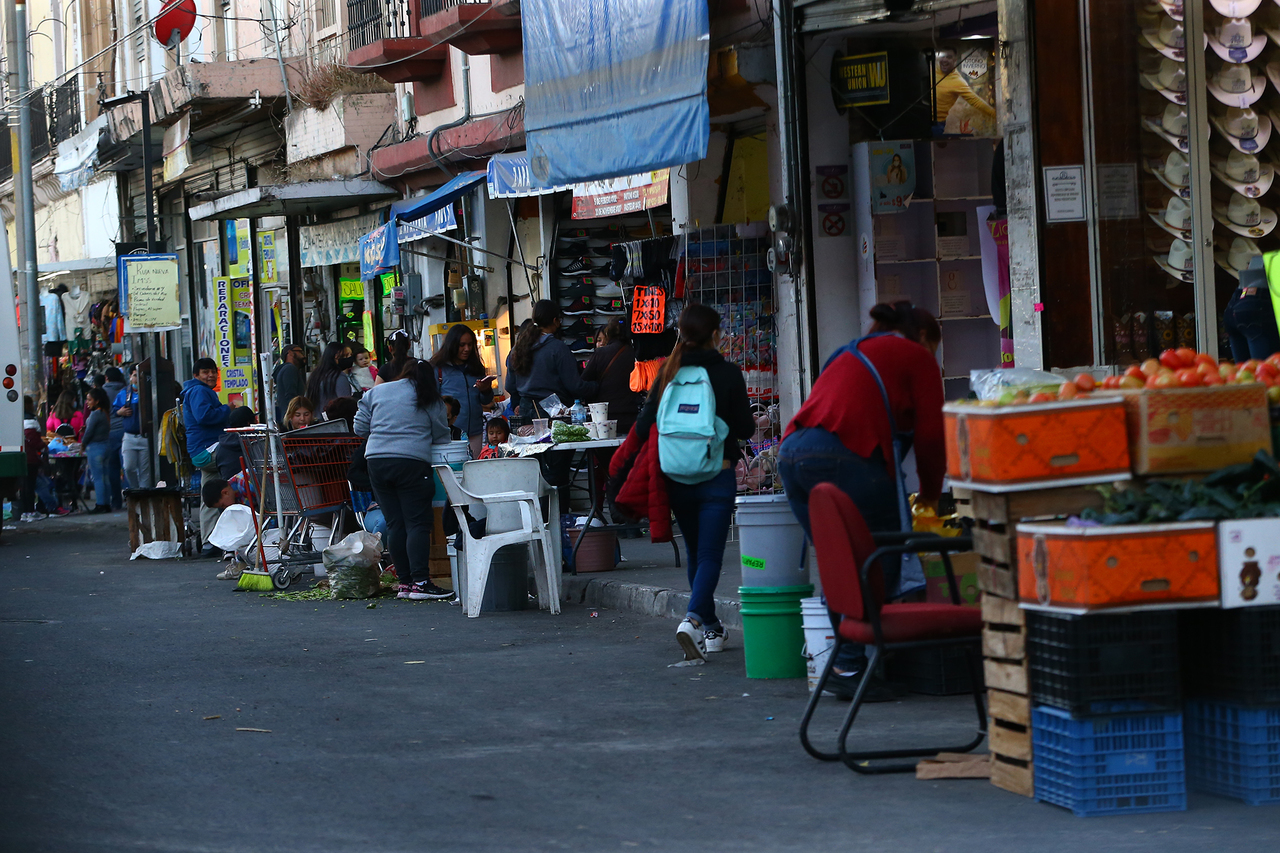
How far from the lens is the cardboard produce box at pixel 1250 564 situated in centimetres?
511

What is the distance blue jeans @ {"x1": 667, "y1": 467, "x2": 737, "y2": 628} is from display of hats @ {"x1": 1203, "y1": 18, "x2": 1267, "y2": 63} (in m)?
3.84

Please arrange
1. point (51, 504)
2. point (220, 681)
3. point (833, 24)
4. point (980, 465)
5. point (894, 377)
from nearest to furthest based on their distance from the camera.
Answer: point (980, 465) < point (894, 377) < point (220, 681) < point (833, 24) < point (51, 504)

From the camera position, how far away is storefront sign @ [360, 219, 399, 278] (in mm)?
19641

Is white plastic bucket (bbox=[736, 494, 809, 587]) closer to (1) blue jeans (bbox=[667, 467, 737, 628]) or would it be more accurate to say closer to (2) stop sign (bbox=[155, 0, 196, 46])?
(1) blue jeans (bbox=[667, 467, 737, 628])

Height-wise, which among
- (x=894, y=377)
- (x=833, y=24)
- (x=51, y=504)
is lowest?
(x=51, y=504)

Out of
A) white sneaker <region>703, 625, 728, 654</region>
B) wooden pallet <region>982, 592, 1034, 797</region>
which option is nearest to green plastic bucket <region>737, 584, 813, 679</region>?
white sneaker <region>703, 625, 728, 654</region>

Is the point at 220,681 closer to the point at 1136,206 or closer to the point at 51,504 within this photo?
the point at 1136,206

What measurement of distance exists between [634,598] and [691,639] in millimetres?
2597

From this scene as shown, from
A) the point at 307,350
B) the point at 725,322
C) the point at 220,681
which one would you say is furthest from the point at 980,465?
the point at 307,350

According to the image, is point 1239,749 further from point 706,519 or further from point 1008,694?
point 706,519

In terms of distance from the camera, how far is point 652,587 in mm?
11133

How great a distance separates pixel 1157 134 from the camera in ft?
32.5

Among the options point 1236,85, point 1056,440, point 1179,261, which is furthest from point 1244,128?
point 1056,440

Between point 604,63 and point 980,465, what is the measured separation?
8833 millimetres
